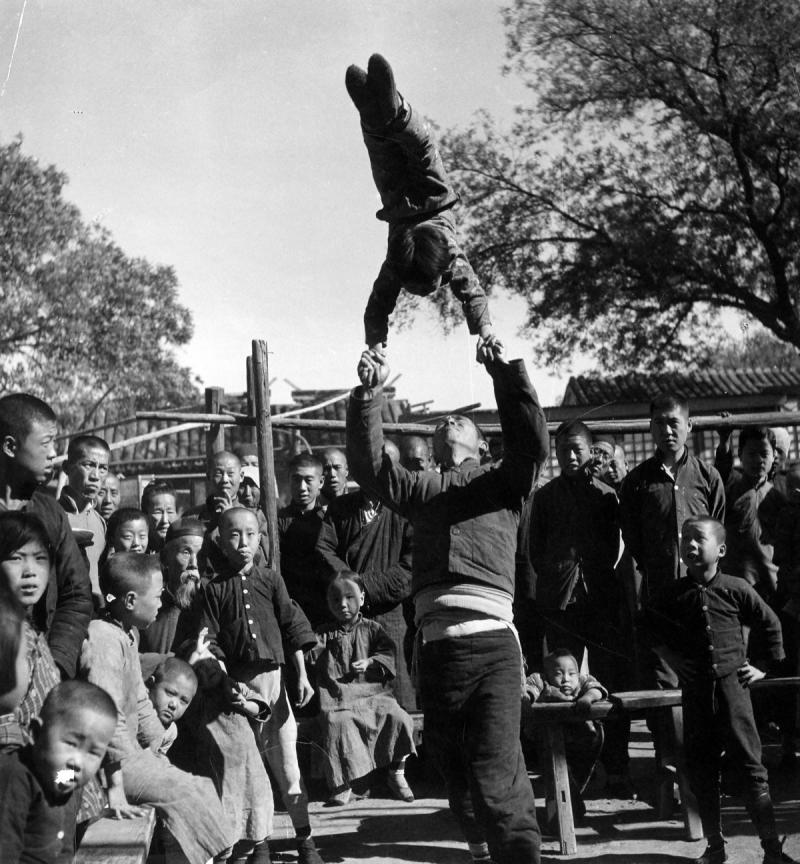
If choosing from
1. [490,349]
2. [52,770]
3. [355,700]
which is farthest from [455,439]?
[355,700]

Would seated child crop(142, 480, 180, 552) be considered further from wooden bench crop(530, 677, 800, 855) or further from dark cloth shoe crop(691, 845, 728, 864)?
dark cloth shoe crop(691, 845, 728, 864)

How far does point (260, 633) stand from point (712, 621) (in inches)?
80.8

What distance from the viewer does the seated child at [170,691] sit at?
15.8ft

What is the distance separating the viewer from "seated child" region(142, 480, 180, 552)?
6585mm

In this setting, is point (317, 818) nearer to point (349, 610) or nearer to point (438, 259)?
point (349, 610)

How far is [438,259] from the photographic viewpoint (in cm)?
357

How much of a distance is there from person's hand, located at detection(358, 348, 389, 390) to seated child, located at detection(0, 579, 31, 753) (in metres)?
1.28

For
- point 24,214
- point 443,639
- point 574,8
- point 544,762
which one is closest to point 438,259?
point 443,639

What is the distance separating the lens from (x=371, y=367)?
147 inches

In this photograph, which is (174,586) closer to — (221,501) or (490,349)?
(221,501)

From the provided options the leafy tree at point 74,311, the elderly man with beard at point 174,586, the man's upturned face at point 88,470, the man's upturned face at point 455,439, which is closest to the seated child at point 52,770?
the man's upturned face at point 455,439

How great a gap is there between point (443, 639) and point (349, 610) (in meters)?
2.21

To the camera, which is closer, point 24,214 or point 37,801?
point 37,801

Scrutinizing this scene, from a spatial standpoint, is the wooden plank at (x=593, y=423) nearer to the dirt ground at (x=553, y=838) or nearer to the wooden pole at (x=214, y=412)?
the wooden pole at (x=214, y=412)
